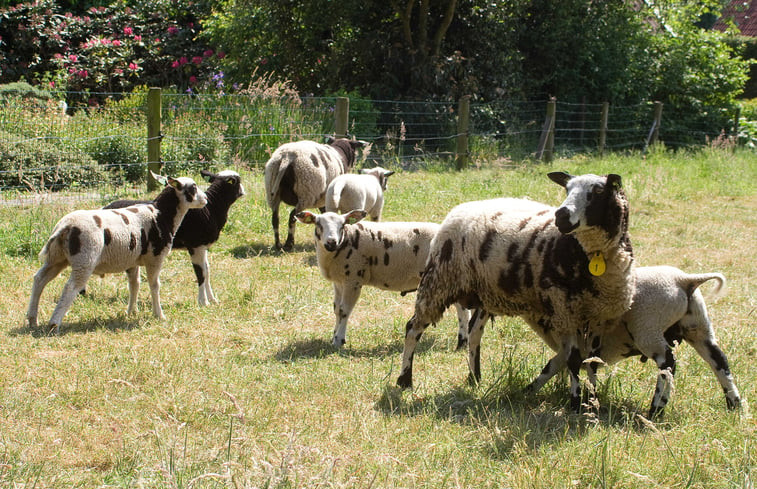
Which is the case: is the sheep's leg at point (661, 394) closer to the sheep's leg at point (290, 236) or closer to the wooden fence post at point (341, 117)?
the sheep's leg at point (290, 236)

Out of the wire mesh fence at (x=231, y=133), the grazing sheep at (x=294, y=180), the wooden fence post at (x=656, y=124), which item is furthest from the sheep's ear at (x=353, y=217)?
the wooden fence post at (x=656, y=124)

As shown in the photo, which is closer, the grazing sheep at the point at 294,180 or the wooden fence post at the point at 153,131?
the grazing sheep at the point at 294,180

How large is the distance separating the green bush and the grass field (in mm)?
1683

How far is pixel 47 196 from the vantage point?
10.2m

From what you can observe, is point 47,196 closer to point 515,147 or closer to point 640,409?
point 640,409

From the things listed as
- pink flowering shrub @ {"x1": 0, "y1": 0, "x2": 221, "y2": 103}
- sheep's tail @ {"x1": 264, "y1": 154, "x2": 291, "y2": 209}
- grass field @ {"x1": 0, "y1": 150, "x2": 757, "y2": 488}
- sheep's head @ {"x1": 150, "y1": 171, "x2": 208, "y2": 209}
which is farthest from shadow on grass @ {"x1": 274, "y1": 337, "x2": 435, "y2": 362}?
pink flowering shrub @ {"x1": 0, "y1": 0, "x2": 221, "y2": 103}

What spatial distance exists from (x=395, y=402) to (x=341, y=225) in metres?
2.10

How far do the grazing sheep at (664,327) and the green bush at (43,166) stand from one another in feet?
27.0

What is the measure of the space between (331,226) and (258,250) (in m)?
3.48

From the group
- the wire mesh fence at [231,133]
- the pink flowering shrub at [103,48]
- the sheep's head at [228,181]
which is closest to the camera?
the sheep's head at [228,181]

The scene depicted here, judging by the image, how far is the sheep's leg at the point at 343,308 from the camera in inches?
264

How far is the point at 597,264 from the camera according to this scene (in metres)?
4.94

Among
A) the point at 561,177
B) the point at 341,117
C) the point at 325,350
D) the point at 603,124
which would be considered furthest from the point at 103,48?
the point at 561,177

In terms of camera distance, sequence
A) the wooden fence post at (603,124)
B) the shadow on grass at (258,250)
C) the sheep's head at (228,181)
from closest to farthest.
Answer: the sheep's head at (228,181), the shadow on grass at (258,250), the wooden fence post at (603,124)
